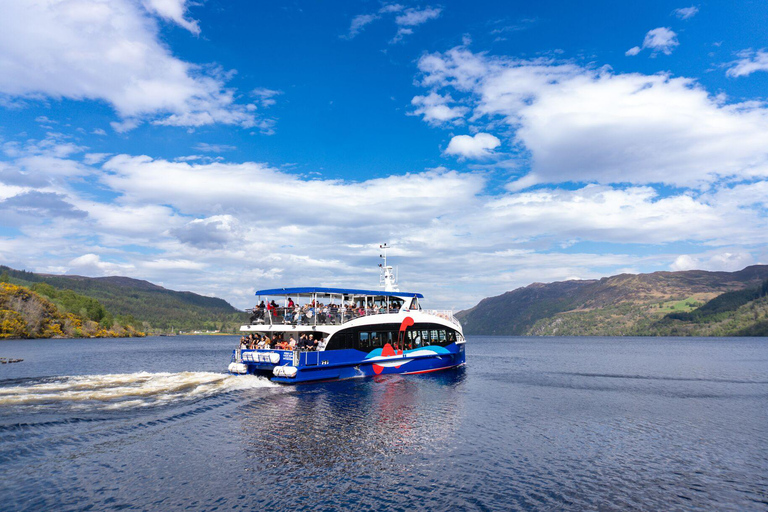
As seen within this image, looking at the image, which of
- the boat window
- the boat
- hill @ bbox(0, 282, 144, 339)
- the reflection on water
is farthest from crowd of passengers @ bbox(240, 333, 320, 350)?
hill @ bbox(0, 282, 144, 339)

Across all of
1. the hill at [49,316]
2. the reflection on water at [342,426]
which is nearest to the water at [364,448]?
the reflection on water at [342,426]

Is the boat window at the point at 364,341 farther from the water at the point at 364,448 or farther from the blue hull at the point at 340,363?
the water at the point at 364,448

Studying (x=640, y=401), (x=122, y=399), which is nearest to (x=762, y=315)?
(x=640, y=401)

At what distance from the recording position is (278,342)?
106ft

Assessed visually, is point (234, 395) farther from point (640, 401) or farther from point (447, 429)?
point (640, 401)

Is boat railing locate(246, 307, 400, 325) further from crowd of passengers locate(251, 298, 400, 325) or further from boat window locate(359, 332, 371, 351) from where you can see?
boat window locate(359, 332, 371, 351)

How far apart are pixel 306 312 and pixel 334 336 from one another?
2.69 m

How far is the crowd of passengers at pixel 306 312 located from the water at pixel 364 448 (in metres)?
4.78

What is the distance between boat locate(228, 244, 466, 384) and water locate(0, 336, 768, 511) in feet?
6.60

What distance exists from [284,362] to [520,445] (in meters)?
17.1

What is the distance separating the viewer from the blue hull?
30.4 meters

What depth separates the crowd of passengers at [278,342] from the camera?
31.4 m

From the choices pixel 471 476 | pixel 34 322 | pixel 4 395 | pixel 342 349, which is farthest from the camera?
pixel 34 322

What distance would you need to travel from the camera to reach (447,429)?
2072cm
